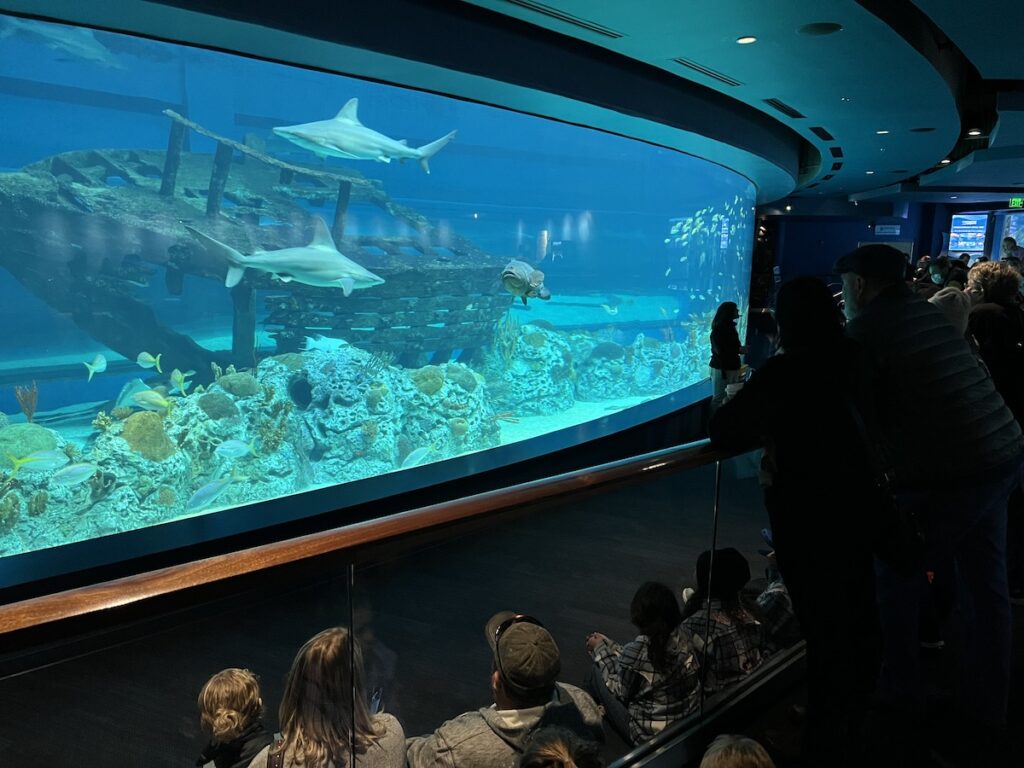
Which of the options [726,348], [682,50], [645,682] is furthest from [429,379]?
[645,682]

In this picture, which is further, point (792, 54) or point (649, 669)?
point (792, 54)

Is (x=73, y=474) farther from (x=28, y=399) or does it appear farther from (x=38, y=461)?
(x=28, y=399)

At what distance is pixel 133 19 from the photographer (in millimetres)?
3494

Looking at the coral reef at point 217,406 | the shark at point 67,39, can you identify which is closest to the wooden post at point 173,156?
the shark at point 67,39

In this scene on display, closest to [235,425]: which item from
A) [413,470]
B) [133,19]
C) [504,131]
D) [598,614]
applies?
[413,470]

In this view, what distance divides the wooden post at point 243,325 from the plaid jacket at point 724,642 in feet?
15.1

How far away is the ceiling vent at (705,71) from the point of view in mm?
5578

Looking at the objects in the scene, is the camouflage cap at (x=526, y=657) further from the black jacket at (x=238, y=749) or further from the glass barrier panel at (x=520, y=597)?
the black jacket at (x=238, y=749)

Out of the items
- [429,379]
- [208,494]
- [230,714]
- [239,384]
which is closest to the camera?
[230,714]

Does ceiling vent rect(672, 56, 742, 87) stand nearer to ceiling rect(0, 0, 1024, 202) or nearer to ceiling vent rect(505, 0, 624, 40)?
ceiling rect(0, 0, 1024, 202)

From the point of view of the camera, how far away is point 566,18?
14.7 ft

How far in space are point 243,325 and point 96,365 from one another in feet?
3.70

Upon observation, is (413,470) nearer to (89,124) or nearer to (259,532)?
(259,532)

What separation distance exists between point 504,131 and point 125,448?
5.79m
